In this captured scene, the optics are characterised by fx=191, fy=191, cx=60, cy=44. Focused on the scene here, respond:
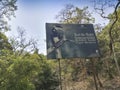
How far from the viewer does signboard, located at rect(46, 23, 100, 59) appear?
34.8ft

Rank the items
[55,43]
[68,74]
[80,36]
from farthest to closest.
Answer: [68,74] → [80,36] → [55,43]

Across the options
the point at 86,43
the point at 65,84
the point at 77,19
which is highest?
the point at 77,19

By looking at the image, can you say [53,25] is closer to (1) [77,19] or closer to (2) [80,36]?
(2) [80,36]

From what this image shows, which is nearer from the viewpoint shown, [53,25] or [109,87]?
[53,25]

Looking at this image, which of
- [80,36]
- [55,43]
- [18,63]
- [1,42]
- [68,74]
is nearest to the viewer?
Answer: [55,43]

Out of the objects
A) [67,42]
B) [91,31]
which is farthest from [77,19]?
[67,42]

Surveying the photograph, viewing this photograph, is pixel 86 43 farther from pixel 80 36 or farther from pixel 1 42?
pixel 1 42

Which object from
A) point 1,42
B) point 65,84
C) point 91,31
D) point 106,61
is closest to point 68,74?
point 65,84

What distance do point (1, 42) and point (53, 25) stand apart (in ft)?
26.5

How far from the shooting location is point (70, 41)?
1116 cm

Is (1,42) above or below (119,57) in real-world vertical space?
above

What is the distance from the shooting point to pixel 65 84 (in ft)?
62.2

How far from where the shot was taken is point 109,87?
53.3 feet

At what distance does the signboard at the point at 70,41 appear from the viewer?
10609mm
